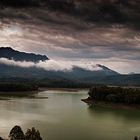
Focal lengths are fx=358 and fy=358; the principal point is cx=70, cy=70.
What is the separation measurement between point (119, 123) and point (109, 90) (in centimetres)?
4760

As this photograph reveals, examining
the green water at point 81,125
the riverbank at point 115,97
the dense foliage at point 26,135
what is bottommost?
the green water at point 81,125

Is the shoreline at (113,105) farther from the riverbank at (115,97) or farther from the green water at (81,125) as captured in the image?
the green water at (81,125)

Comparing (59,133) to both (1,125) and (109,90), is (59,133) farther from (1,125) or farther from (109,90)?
(109,90)

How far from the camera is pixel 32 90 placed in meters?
191

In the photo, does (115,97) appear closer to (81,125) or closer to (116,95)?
(116,95)

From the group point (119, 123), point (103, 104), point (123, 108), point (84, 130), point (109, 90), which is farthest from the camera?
point (109, 90)

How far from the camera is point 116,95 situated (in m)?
114

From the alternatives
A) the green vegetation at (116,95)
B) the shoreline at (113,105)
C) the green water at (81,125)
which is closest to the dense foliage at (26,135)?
the green water at (81,125)

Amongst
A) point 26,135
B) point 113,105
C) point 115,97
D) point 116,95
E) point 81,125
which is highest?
point 116,95

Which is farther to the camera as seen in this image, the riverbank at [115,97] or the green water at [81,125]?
the riverbank at [115,97]

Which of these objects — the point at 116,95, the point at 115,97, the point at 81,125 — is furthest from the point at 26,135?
the point at 116,95

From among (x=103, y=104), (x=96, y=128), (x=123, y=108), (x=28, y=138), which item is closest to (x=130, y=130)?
(x=96, y=128)

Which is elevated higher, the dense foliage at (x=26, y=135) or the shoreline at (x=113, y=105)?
the shoreline at (x=113, y=105)

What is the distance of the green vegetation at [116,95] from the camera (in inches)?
4289
